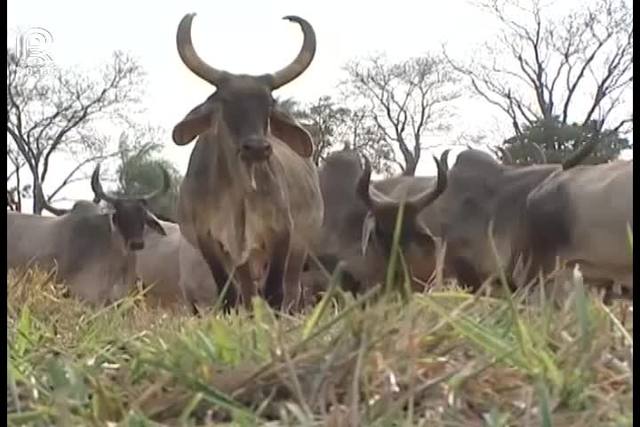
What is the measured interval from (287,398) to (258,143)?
200 inches

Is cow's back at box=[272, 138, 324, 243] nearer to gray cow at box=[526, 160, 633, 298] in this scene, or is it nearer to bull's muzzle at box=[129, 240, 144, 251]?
gray cow at box=[526, 160, 633, 298]

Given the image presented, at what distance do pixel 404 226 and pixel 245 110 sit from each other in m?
2.17

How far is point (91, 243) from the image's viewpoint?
492 inches

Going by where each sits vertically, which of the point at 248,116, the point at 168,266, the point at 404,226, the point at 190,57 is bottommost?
the point at 168,266

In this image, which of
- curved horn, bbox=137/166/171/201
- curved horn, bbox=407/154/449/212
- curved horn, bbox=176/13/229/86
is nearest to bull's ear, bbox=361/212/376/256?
curved horn, bbox=407/154/449/212

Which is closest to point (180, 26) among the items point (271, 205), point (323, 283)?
point (271, 205)

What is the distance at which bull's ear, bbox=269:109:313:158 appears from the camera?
7.29 meters

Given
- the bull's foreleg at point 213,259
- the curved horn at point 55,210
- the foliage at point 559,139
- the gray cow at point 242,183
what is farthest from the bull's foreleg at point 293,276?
the foliage at point 559,139

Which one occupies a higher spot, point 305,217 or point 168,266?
point 305,217

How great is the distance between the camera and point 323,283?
9695 mm

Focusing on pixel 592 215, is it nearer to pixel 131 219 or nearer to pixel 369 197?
pixel 369 197

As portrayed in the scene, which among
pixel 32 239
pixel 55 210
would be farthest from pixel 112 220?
pixel 55 210

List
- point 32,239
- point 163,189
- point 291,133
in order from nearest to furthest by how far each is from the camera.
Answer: point 291,133, point 163,189, point 32,239

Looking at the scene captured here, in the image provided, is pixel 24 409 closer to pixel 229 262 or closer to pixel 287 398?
pixel 287 398
